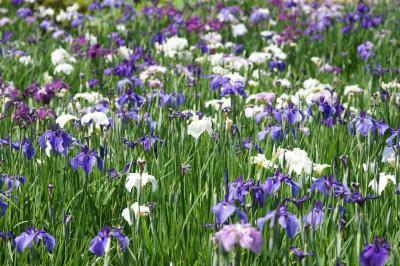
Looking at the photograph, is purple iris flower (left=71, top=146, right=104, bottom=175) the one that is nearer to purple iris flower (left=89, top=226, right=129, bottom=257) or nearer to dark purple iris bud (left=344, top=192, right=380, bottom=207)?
purple iris flower (left=89, top=226, right=129, bottom=257)

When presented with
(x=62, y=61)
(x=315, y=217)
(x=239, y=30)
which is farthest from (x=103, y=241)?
(x=239, y=30)

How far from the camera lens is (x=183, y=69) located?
18.1ft

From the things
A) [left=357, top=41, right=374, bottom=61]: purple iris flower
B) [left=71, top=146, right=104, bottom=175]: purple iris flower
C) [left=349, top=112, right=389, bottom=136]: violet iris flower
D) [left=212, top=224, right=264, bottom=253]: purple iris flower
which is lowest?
[left=71, top=146, right=104, bottom=175]: purple iris flower

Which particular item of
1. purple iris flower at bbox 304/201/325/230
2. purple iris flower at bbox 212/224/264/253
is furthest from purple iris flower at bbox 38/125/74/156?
purple iris flower at bbox 212/224/264/253

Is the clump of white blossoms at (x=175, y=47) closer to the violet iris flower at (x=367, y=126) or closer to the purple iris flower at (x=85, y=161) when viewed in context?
the violet iris flower at (x=367, y=126)

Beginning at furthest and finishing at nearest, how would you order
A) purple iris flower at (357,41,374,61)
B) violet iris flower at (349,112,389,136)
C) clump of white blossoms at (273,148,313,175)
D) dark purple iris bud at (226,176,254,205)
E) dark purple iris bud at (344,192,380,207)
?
purple iris flower at (357,41,374,61)
violet iris flower at (349,112,389,136)
clump of white blossoms at (273,148,313,175)
dark purple iris bud at (226,176,254,205)
dark purple iris bud at (344,192,380,207)

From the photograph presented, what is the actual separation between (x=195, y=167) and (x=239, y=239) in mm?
1599

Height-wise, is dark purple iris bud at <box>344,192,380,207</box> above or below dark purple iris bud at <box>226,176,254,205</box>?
above

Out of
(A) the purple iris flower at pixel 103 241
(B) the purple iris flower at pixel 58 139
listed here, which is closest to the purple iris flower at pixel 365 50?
(B) the purple iris flower at pixel 58 139

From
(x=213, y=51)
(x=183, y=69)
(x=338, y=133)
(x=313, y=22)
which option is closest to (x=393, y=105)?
(x=338, y=133)

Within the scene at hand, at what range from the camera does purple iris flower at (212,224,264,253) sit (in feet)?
5.69

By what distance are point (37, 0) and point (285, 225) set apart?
8.52 m

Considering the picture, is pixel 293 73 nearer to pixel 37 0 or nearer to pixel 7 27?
pixel 7 27

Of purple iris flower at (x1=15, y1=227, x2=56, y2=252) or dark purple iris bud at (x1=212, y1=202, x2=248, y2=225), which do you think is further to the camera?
purple iris flower at (x1=15, y1=227, x2=56, y2=252)
